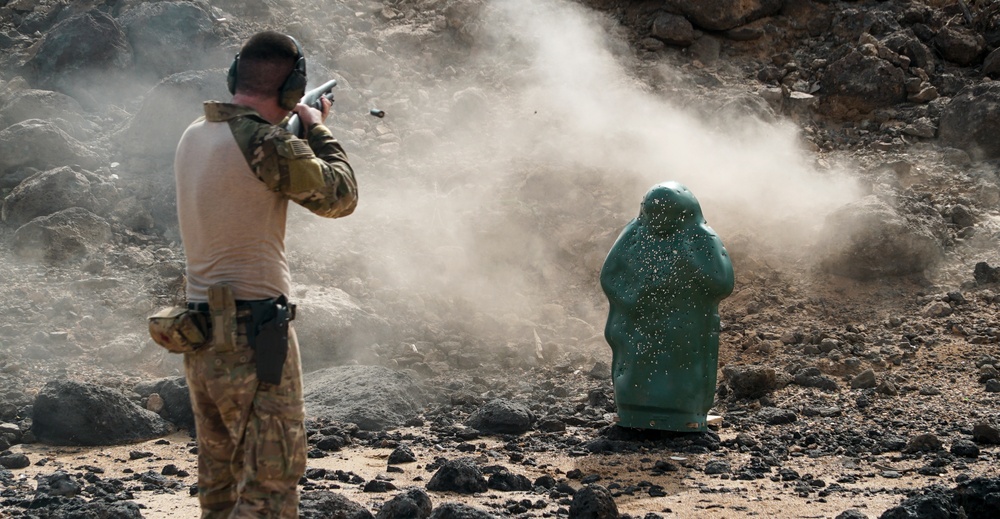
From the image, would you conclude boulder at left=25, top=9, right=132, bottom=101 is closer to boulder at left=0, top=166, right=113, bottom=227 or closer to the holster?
boulder at left=0, top=166, right=113, bottom=227

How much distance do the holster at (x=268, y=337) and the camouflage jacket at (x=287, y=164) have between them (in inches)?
16.1

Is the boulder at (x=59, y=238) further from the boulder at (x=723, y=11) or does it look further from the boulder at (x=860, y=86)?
the boulder at (x=860, y=86)

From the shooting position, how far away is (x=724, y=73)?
14.7m

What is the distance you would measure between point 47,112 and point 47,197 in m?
1.81

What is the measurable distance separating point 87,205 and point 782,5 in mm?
9151

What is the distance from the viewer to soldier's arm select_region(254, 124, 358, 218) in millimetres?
4152

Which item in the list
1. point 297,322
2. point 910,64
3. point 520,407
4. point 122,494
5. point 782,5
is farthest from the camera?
point 782,5

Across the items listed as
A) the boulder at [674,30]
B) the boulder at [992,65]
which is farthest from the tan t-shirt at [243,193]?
the boulder at [992,65]

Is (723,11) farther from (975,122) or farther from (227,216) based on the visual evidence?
(227,216)

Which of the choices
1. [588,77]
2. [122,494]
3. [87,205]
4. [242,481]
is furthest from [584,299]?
[242,481]

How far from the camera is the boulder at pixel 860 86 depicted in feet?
46.0

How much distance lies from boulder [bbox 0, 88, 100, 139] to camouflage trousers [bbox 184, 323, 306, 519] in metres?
9.91

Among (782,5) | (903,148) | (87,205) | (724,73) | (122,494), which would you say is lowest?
(122,494)

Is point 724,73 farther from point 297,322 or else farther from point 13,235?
point 13,235
